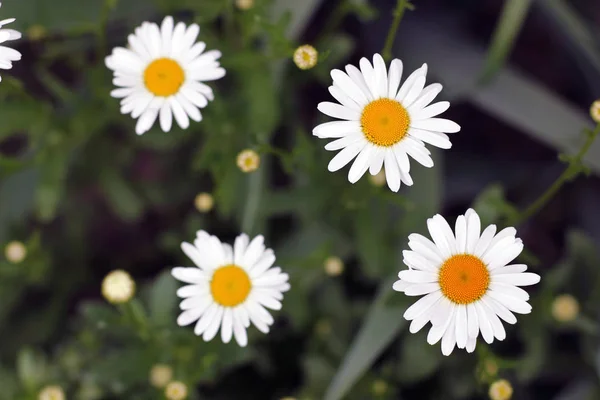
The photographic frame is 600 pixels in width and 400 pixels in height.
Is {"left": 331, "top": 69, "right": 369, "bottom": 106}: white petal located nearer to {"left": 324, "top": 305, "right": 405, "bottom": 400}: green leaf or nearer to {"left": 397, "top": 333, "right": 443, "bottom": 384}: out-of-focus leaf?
{"left": 324, "top": 305, "right": 405, "bottom": 400}: green leaf

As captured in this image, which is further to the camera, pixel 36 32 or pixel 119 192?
pixel 119 192

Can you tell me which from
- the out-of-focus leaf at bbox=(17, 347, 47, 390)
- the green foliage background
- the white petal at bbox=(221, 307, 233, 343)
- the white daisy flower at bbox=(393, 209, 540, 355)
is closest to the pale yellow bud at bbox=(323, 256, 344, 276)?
the green foliage background

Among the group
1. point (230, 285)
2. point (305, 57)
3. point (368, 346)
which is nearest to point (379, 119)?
point (305, 57)

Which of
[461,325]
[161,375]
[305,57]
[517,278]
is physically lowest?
[161,375]

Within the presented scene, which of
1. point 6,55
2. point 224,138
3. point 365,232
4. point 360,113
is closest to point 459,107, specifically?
point 365,232

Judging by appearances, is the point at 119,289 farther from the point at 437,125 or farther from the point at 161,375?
the point at 437,125

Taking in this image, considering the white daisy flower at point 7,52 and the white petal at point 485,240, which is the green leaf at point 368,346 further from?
the white daisy flower at point 7,52
